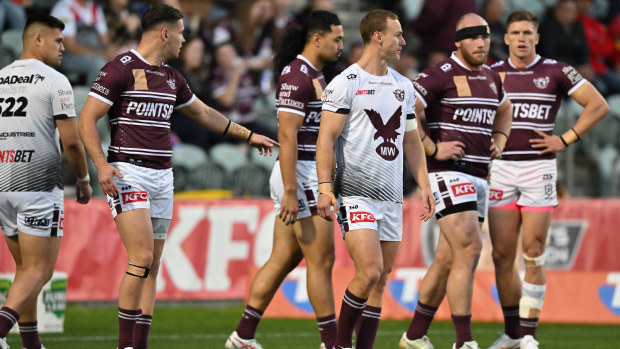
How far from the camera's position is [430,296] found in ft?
29.4

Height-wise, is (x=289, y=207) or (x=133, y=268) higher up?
(x=289, y=207)

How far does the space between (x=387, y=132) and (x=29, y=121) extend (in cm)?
282

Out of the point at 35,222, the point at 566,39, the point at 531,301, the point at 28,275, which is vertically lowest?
the point at 531,301

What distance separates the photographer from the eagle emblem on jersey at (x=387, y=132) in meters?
7.60

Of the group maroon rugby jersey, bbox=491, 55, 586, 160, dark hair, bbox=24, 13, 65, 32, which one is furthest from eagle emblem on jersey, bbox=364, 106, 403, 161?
dark hair, bbox=24, 13, 65, 32

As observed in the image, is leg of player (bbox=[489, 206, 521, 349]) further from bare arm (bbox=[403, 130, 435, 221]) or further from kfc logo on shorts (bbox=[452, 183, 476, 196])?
bare arm (bbox=[403, 130, 435, 221])

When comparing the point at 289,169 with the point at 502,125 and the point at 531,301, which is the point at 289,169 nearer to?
the point at 502,125

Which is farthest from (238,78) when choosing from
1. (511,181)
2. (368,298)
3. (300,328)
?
(368,298)

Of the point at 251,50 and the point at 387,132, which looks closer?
the point at 387,132

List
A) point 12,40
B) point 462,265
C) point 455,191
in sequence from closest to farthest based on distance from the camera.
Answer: point 462,265
point 455,191
point 12,40

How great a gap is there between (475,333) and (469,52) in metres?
3.43

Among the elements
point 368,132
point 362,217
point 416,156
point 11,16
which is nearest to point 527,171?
point 416,156

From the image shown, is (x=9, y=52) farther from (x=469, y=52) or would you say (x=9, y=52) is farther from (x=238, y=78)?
(x=469, y=52)

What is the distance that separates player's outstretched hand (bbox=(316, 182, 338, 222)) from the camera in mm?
7289
